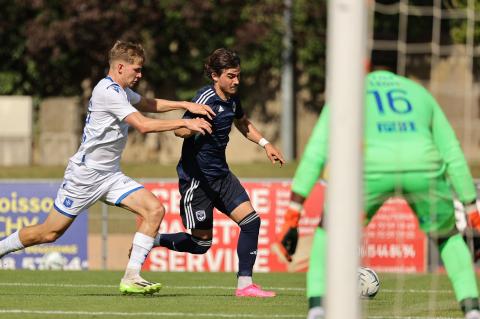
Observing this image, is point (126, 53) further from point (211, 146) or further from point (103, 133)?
point (211, 146)

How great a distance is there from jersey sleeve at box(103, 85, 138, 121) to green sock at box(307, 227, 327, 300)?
117 inches

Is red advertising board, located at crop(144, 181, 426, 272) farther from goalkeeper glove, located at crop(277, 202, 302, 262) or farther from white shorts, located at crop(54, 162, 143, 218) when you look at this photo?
goalkeeper glove, located at crop(277, 202, 302, 262)

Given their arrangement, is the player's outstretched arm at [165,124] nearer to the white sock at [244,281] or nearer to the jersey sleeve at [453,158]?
the white sock at [244,281]

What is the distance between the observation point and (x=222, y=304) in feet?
31.7

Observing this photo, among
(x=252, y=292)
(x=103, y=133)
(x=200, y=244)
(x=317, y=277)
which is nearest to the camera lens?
(x=317, y=277)

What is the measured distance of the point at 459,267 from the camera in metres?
7.57

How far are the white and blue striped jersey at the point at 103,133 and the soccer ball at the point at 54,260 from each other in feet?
26.7

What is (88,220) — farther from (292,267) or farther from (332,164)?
(332,164)

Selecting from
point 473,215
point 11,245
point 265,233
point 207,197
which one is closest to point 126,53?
point 207,197

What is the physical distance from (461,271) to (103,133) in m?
3.66

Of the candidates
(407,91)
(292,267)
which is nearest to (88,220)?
(292,267)

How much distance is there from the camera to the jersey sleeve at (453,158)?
752 centimetres

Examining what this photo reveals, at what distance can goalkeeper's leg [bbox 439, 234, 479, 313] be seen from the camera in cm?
751

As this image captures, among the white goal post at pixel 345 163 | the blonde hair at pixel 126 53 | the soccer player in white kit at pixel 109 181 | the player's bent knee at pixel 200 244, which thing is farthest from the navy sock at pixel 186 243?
the white goal post at pixel 345 163
